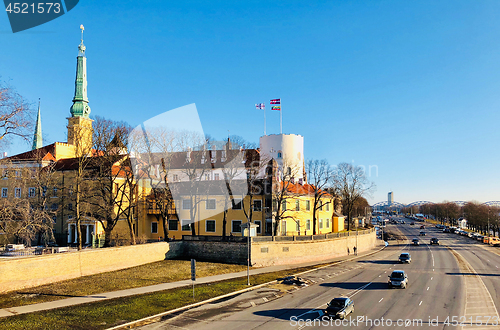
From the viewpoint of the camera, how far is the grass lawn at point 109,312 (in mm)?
20891

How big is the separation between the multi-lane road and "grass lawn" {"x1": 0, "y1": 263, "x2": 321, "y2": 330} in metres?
2.07

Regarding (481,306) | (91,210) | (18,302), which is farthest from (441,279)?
(91,210)

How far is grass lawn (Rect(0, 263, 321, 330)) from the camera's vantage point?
20891mm

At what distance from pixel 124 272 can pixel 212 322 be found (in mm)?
17910

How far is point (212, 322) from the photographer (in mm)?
22344

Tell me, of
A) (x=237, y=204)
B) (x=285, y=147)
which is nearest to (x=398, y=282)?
(x=237, y=204)

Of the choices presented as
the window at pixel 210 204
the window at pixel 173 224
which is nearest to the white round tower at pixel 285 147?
the window at pixel 210 204

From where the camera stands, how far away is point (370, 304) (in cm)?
2664

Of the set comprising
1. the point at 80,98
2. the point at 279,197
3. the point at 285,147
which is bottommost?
the point at 279,197

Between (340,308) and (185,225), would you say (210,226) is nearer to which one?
(185,225)

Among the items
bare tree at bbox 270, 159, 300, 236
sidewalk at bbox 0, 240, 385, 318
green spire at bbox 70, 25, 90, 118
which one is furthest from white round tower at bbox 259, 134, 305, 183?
green spire at bbox 70, 25, 90, 118

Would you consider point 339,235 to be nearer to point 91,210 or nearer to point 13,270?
point 91,210

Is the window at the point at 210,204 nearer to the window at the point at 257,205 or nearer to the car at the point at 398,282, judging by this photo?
the window at the point at 257,205

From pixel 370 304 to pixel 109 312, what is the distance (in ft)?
63.4
